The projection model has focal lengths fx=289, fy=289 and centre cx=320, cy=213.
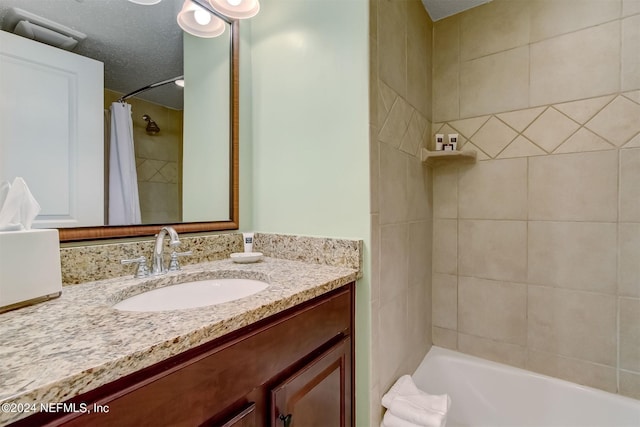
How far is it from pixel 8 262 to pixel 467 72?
2.03 meters

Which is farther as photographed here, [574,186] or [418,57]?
[418,57]

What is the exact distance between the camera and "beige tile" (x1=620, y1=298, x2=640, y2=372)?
4.13 ft

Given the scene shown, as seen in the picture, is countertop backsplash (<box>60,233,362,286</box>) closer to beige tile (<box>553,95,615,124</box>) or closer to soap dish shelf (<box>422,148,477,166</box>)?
soap dish shelf (<box>422,148,477,166</box>)

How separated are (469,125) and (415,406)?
1.44m

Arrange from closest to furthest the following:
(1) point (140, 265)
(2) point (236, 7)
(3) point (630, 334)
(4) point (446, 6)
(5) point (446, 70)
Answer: (1) point (140, 265) < (2) point (236, 7) < (3) point (630, 334) < (4) point (446, 6) < (5) point (446, 70)

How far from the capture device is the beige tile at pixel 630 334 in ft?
4.13

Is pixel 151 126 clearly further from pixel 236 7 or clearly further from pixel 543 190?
pixel 543 190

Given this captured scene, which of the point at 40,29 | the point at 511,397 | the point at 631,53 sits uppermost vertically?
the point at 631,53

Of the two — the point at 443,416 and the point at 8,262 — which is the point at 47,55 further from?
the point at 443,416

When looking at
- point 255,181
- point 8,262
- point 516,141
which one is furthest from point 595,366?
point 8,262

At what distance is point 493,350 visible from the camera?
1.58 metres

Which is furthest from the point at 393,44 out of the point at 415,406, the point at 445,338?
the point at 445,338

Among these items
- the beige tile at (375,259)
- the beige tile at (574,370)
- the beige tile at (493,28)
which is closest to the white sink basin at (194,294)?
the beige tile at (375,259)

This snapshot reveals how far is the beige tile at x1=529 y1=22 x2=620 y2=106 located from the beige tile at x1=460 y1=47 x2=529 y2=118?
47 mm
